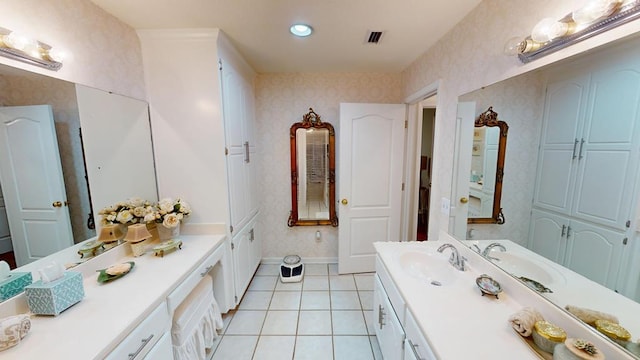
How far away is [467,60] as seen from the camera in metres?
1.52

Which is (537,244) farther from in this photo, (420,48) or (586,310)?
(420,48)

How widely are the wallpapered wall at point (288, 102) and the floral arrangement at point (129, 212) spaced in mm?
1331

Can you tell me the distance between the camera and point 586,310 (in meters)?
0.83

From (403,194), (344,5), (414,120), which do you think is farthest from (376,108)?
(344,5)

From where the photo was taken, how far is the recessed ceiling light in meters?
1.67

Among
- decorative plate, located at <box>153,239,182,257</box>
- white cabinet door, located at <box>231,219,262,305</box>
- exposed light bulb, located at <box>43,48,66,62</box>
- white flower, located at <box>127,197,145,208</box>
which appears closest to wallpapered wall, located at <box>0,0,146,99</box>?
exposed light bulb, located at <box>43,48,66,62</box>

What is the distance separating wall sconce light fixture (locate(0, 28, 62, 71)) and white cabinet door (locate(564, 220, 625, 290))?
2531 millimetres

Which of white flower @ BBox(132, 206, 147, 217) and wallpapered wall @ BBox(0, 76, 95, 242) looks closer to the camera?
wallpapered wall @ BBox(0, 76, 95, 242)

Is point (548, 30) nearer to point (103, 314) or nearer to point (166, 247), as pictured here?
point (103, 314)

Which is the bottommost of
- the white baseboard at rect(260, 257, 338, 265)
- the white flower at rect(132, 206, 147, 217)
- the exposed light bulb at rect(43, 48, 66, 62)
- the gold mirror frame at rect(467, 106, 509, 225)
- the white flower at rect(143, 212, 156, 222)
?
the white baseboard at rect(260, 257, 338, 265)

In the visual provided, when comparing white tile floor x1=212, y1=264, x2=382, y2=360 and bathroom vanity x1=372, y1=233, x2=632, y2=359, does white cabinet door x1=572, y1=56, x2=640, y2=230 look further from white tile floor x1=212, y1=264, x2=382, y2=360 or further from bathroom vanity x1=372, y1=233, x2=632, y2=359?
white tile floor x1=212, y1=264, x2=382, y2=360

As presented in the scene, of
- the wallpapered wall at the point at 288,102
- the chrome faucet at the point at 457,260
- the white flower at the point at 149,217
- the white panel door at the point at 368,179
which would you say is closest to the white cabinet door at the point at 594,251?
the chrome faucet at the point at 457,260

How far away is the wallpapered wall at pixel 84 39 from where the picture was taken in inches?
43.4

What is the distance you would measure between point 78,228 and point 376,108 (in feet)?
8.57
